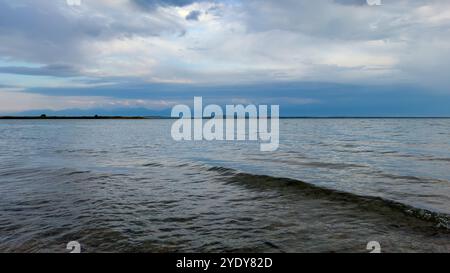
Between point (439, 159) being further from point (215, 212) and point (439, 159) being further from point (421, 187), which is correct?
point (215, 212)

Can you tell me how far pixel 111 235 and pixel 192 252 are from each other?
6.89ft

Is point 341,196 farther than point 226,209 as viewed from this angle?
Yes

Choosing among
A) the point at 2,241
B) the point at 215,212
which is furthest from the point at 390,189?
the point at 2,241

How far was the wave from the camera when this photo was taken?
28.9 ft

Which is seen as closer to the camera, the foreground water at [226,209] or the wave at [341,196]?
the foreground water at [226,209]

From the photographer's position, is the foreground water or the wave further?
the wave

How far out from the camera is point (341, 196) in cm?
1137

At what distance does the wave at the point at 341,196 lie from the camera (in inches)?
347
